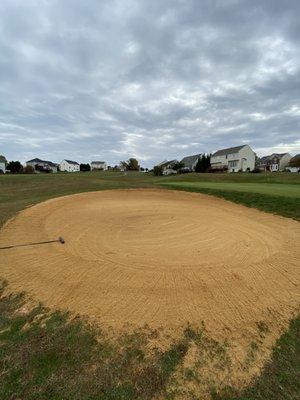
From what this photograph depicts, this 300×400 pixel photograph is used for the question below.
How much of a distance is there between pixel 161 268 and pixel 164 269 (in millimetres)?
83

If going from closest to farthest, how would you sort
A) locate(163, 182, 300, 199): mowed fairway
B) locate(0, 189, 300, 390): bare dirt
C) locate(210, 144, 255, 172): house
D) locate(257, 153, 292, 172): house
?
locate(0, 189, 300, 390): bare dirt, locate(163, 182, 300, 199): mowed fairway, locate(210, 144, 255, 172): house, locate(257, 153, 292, 172): house

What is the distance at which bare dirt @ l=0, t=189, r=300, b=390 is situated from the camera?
4.48 metres

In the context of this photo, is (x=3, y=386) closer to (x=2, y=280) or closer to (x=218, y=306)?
(x=2, y=280)

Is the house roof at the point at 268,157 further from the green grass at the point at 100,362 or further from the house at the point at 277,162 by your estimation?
the green grass at the point at 100,362

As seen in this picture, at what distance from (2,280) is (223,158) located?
279 ft

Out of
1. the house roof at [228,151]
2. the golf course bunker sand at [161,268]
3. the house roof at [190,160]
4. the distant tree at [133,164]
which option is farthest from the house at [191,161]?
the golf course bunker sand at [161,268]

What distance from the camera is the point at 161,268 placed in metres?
6.06

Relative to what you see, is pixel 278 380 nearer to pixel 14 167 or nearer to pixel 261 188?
pixel 261 188

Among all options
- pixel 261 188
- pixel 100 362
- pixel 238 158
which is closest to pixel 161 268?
pixel 100 362

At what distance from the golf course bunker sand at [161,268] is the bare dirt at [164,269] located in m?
0.02

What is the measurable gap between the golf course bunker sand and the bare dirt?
21 mm

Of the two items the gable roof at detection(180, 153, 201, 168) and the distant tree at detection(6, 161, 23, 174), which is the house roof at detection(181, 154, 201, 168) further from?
the distant tree at detection(6, 161, 23, 174)

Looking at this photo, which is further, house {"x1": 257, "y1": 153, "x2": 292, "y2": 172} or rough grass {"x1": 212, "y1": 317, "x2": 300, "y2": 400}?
house {"x1": 257, "y1": 153, "x2": 292, "y2": 172}

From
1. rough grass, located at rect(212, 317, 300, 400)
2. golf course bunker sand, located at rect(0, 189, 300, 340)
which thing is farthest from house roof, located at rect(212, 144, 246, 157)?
rough grass, located at rect(212, 317, 300, 400)
